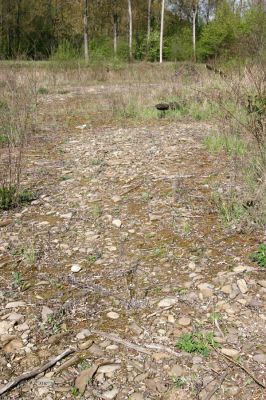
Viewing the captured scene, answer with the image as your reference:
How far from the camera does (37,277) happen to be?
118 inches

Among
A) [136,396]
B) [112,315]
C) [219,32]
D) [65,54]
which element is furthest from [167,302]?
[219,32]

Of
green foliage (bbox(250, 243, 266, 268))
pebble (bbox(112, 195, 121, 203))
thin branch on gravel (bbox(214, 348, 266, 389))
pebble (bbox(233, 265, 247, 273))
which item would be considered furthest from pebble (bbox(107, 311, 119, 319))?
pebble (bbox(112, 195, 121, 203))

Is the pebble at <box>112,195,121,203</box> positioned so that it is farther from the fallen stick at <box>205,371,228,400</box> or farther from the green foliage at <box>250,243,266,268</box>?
the fallen stick at <box>205,371,228,400</box>

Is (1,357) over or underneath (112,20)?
underneath

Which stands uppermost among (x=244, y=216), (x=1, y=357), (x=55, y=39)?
(x=55, y=39)

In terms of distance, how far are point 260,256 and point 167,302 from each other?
2.64 feet

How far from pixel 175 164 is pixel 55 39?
31.2 metres

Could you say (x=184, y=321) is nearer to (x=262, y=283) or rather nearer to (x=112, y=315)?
(x=112, y=315)

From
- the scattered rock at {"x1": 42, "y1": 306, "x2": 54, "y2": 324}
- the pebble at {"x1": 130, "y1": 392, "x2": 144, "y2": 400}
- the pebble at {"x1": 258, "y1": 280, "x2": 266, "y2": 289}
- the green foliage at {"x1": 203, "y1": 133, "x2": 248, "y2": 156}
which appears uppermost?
the green foliage at {"x1": 203, "y1": 133, "x2": 248, "y2": 156}

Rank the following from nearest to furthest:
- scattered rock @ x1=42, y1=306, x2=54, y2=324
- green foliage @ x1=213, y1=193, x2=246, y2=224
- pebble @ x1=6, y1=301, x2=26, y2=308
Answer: scattered rock @ x1=42, y1=306, x2=54, y2=324, pebble @ x1=6, y1=301, x2=26, y2=308, green foliage @ x1=213, y1=193, x2=246, y2=224

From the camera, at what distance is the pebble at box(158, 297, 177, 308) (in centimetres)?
263

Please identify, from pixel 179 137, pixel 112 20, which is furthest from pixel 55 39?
pixel 179 137

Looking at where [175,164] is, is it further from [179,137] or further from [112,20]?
[112,20]

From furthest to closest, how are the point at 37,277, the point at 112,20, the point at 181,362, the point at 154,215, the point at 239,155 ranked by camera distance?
the point at 112,20 → the point at 239,155 → the point at 154,215 → the point at 37,277 → the point at 181,362
